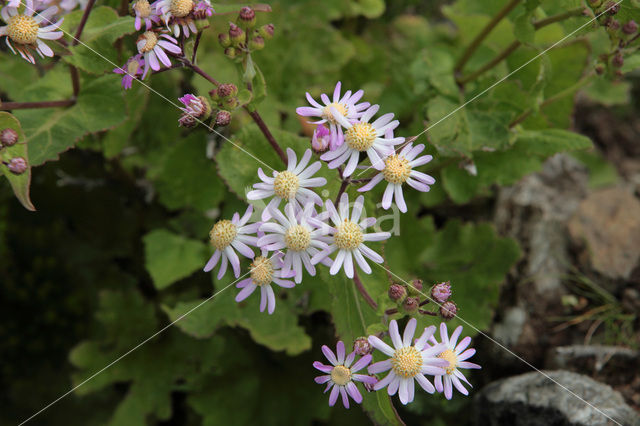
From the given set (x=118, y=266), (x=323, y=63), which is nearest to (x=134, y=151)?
(x=118, y=266)

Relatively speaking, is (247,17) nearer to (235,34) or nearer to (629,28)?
(235,34)

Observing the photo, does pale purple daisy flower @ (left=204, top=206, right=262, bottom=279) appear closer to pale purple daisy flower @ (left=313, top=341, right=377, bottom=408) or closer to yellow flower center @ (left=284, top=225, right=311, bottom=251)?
yellow flower center @ (left=284, top=225, right=311, bottom=251)

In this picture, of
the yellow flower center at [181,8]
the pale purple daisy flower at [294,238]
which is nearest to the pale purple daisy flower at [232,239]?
the pale purple daisy flower at [294,238]

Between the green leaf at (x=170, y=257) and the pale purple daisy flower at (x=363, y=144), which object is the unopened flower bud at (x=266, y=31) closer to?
the pale purple daisy flower at (x=363, y=144)

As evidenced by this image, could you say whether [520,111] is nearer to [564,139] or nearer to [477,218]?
[564,139]

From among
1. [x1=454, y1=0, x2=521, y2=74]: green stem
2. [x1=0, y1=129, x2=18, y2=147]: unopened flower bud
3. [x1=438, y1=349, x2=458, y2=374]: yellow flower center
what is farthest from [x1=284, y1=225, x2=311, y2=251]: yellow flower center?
[x1=454, y1=0, x2=521, y2=74]: green stem

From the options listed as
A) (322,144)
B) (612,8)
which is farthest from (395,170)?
(612,8)

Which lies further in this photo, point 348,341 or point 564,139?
point 564,139

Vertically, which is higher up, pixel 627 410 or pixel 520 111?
pixel 520 111
